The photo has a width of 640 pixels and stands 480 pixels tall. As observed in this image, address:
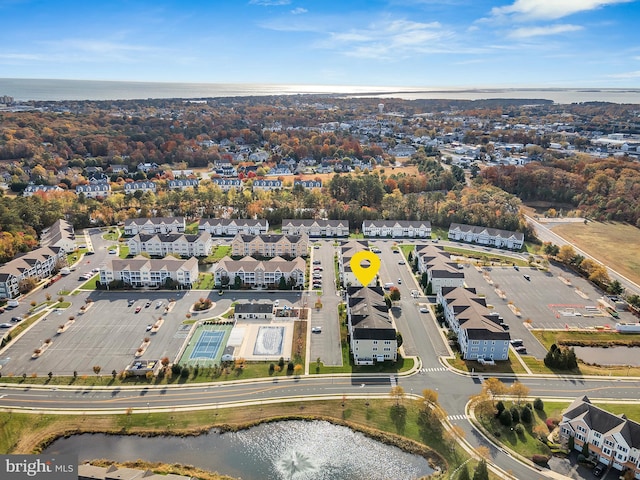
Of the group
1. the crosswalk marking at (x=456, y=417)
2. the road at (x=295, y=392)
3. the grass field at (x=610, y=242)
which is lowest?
the crosswalk marking at (x=456, y=417)

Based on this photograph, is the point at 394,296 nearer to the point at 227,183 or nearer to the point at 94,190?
the point at 227,183

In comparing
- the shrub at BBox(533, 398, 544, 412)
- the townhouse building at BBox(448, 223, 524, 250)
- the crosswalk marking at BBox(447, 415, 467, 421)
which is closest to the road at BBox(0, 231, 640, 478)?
the crosswalk marking at BBox(447, 415, 467, 421)

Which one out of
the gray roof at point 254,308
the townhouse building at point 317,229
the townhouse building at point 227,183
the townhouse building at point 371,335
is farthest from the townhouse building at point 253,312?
the townhouse building at point 227,183

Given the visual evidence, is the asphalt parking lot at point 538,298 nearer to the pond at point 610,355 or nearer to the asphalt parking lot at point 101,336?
the pond at point 610,355

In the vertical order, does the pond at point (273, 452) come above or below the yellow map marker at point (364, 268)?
below

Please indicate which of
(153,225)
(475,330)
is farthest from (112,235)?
(475,330)

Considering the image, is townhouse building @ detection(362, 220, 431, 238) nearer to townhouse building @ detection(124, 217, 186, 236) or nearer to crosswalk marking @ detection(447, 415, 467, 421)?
townhouse building @ detection(124, 217, 186, 236)

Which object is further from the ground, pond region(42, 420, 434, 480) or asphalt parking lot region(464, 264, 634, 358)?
asphalt parking lot region(464, 264, 634, 358)
